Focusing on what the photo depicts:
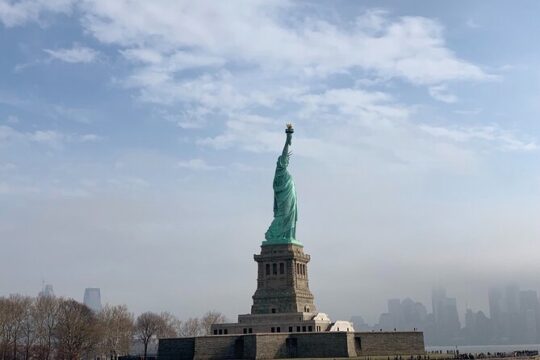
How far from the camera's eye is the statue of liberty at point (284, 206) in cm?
8056

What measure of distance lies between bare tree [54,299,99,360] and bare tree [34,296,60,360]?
92 centimetres

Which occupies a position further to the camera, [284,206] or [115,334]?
[115,334]

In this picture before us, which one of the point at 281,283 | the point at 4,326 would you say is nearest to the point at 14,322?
the point at 4,326

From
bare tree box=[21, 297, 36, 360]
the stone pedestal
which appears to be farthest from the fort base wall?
bare tree box=[21, 297, 36, 360]

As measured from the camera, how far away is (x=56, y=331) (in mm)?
88312

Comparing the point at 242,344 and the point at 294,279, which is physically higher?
the point at 294,279

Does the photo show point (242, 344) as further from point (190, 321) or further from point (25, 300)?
point (190, 321)

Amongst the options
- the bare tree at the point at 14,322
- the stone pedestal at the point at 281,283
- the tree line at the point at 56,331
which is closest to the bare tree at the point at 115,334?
the tree line at the point at 56,331

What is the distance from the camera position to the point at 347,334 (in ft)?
215

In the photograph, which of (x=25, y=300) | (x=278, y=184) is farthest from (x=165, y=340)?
(x=25, y=300)

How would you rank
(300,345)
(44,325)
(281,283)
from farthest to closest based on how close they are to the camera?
(44,325), (281,283), (300,345)

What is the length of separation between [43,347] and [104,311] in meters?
15.7

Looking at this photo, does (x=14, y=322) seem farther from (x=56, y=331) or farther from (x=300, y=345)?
(x=300, y=345)

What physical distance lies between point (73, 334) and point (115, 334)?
10455 mm
